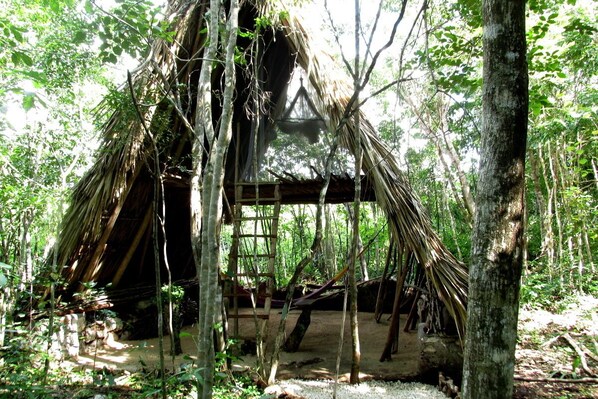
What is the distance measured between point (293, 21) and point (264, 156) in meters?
1.56

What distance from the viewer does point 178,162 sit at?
478 cm

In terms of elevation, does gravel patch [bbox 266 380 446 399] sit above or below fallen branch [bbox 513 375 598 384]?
below

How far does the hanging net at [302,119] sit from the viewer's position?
495 centimetres

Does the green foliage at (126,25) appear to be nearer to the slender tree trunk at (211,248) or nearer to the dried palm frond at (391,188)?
the slender tree trunk at (211,248)

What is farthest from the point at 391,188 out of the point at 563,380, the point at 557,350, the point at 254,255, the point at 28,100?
the point at 28,100

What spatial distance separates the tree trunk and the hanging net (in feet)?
11.3

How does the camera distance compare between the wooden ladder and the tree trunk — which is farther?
the wooden ladder

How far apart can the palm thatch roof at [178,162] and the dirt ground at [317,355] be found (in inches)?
31.7

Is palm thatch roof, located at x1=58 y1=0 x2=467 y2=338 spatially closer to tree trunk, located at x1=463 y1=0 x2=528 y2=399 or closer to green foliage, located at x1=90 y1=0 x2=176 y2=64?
green foliage, located at x1=90 y1=0 x2=176 y2=64

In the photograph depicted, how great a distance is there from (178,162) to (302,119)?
1.56 meters

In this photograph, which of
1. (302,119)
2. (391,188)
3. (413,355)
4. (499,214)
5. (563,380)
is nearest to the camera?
(499,214)

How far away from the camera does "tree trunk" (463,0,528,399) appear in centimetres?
136

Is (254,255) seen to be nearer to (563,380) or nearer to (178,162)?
(178,162)

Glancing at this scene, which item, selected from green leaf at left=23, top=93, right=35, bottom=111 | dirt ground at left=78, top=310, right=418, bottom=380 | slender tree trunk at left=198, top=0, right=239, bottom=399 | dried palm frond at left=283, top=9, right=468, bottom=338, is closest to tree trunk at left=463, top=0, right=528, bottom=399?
slender tree trunk at left=198, top=0, right=239, bottom=399
